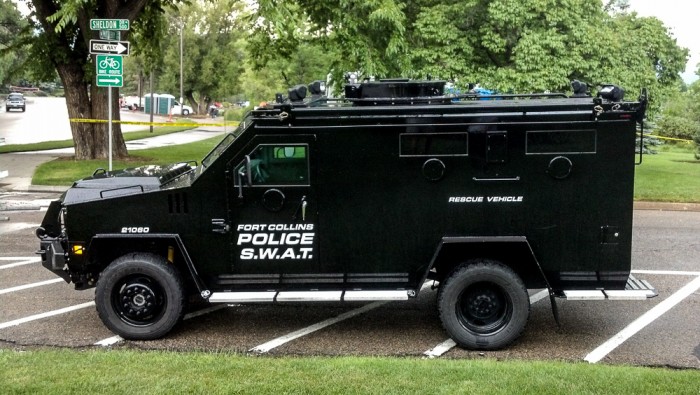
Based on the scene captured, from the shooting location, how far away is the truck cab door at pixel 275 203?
6477 millimetres

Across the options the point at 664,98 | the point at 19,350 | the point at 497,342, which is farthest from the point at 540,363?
the point at 664,98

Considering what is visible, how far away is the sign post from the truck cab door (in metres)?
8.41

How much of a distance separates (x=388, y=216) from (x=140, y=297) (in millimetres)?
2363

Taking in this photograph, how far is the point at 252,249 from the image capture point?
6.59 meters

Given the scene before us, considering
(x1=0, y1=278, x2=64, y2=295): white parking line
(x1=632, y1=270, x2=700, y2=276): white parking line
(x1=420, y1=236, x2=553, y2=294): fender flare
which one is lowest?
(x1=0, y1=278, x2=64, y2=295): white parking line

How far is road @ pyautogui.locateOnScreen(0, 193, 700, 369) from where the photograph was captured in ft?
21.3

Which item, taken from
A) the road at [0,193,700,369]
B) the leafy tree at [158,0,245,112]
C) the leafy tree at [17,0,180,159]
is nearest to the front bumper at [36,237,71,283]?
the road at [0,193,700,369]

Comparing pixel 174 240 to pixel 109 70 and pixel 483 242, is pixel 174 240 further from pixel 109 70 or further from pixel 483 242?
pixel 109 70

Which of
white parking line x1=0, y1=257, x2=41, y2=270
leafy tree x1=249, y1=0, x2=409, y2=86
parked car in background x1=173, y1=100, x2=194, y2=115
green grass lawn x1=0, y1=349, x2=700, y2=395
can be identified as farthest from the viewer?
parked car in background x1=173, y1=100, x2=194, y2=115

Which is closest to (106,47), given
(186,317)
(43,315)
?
(43,315)

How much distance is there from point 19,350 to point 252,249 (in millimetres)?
2164

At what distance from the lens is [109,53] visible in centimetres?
1451

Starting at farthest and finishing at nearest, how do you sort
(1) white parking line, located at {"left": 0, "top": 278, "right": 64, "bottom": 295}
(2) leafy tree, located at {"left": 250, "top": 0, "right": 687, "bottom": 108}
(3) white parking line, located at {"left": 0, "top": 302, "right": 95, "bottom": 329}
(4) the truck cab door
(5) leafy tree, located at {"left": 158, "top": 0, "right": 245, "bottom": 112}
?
(5) leafy tree, located at {"left": 158, "top": 0, "right": 245, "bottom": 112} < (2) leafy tree, located at {"left": 250, "top": 0, "right": 687, "bottom": 108} < (1) white parking line, located at {"left": 0, "top": 278, "right": 64, "bottom": 295} < (3) white parking line, located at {"left": 0, "top": 302, "right": 95, "bottom": 329} < (4) the truck cab door

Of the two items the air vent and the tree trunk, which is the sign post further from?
the air vent
